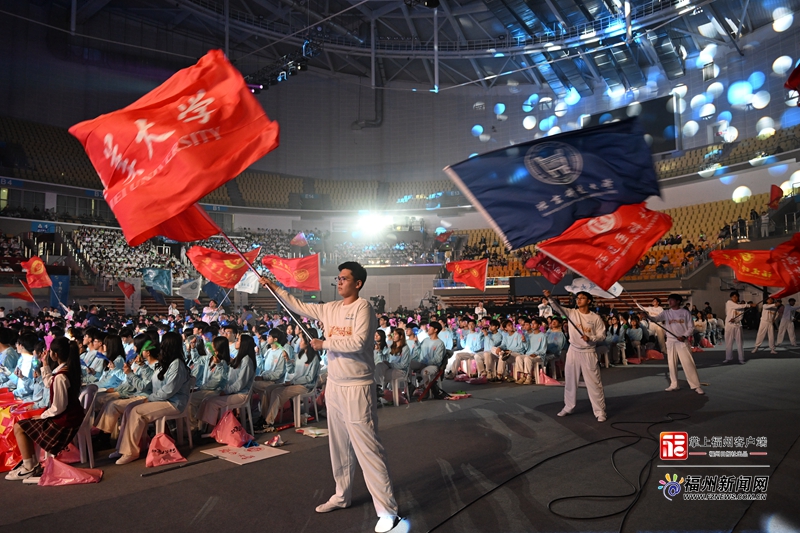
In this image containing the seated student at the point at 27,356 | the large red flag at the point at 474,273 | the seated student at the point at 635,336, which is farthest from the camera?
the large red flag at the point at 474,273

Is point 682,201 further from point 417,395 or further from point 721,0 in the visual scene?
point 417,395

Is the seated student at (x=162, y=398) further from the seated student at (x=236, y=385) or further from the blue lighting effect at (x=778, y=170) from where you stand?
the blue lighting effect at (x=778, y=170)

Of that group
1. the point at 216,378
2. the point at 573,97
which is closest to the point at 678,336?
the point at 216,378

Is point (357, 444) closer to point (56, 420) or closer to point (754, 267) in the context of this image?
point (56, 420)

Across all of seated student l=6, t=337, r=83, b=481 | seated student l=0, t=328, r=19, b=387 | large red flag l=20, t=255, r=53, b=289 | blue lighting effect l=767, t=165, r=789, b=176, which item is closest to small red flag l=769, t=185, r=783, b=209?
blue lighting effect l=767, t=165, r=789, b=176

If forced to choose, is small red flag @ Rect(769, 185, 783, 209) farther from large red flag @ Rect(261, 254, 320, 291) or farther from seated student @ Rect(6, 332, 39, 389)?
seated student @ Rect(6, 332, 39, 389)

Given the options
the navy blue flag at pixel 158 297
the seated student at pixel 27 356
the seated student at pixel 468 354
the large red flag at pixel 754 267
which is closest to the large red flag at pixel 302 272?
the seated student at pixel 468 354

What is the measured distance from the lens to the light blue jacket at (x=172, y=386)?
18.5ft

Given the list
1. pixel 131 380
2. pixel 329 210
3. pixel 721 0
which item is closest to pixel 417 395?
pixel 131 380

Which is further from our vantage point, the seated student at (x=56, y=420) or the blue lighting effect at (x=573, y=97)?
the blue lighting effect at (x=573, y=97)

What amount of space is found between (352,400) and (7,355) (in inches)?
250

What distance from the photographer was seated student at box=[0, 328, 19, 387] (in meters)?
7.11

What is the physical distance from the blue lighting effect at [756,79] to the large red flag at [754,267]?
1950 centimetres

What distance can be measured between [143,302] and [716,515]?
24.2m
